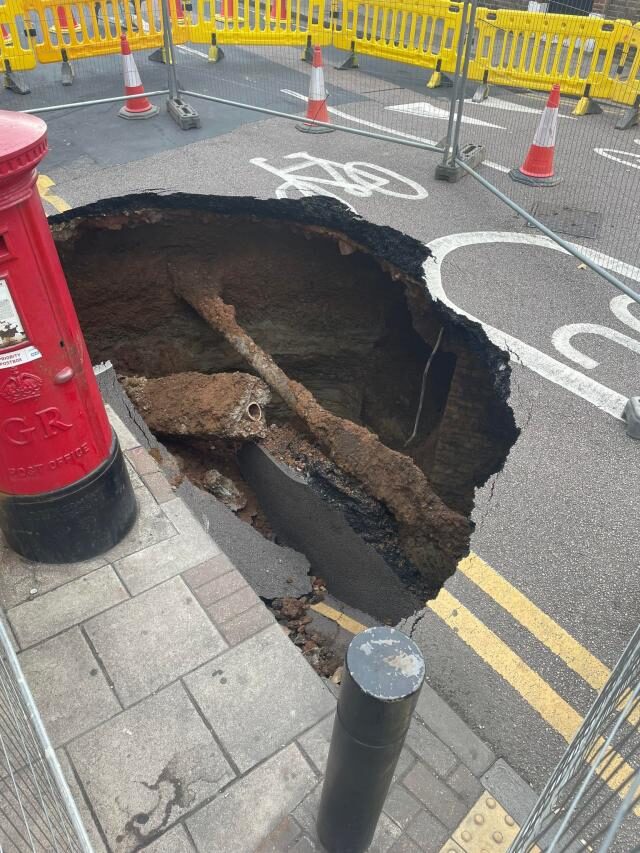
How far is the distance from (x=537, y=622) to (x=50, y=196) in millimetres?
6130

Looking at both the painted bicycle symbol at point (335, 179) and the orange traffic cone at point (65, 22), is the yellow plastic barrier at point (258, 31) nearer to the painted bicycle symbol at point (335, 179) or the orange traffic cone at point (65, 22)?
the orange traffic cone at point (65, 22)

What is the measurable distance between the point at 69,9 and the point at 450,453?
32.8 ft

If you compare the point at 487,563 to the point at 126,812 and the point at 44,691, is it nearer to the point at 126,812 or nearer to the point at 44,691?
the point at 126,812

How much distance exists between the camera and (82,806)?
2.51 m

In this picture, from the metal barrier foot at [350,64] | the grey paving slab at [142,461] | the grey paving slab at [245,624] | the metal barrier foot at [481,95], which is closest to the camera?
the grey paving slab at [245,624]

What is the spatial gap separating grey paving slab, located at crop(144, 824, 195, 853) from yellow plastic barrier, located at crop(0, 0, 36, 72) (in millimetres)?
10915

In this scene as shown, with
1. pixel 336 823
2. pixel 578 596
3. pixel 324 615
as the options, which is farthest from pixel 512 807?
pixel 324 615

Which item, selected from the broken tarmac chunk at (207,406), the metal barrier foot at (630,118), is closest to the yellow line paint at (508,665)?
the broken tarmac chunk at (207,406)

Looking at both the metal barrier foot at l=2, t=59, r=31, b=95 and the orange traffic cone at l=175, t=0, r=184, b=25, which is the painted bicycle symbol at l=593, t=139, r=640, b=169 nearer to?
the metal barrier foot at l=2, t=59, r=31, b=95

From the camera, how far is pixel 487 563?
10.7 ft

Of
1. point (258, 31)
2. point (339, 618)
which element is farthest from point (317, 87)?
point (339, 618)

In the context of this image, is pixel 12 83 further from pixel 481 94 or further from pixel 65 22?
pixel 481 94

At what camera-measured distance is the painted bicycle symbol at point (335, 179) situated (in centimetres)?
661

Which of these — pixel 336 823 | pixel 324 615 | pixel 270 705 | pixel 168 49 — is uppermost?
pixel 168 49
